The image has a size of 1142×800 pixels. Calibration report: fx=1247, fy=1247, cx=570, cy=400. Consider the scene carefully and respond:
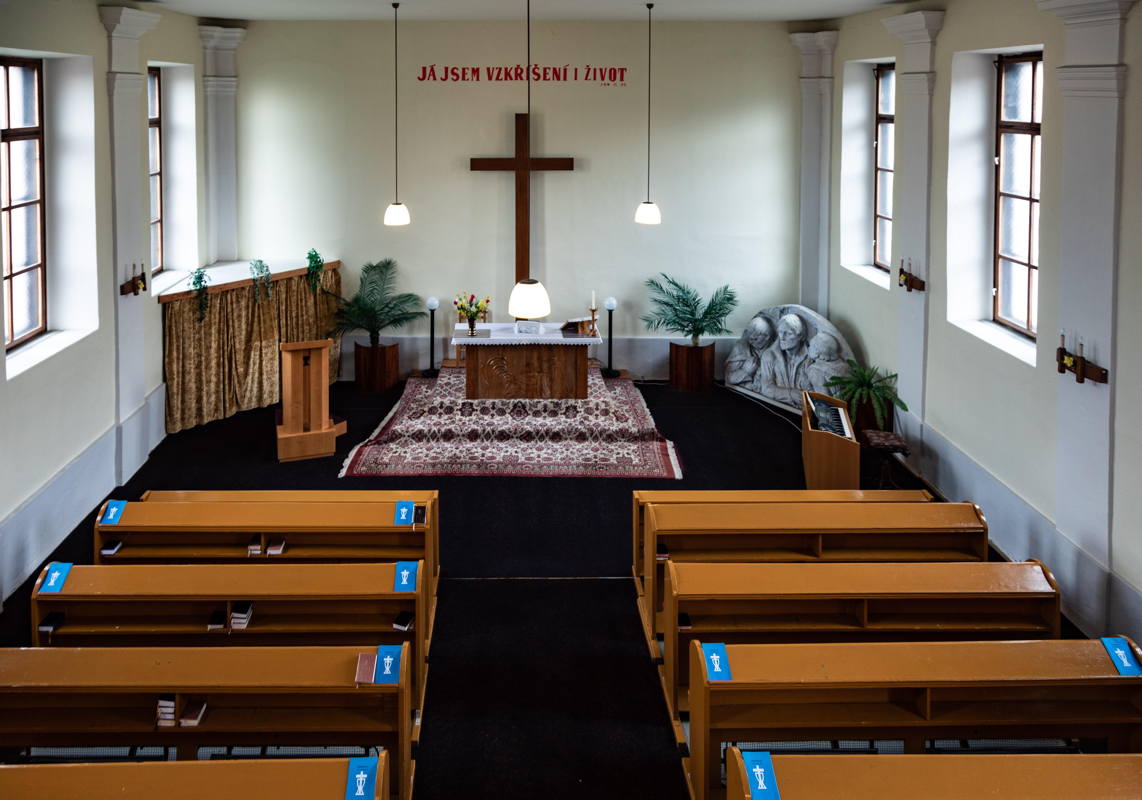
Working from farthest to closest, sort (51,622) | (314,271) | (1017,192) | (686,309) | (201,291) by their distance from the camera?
1. (686,309)
2. (314,271)
3. (201,291)
4. (1017,192)
5. (51,622)

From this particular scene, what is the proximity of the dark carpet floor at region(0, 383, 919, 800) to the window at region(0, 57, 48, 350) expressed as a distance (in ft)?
5.25

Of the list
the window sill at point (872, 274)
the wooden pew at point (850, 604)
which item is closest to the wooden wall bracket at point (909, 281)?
the window sill at point (872, 274)

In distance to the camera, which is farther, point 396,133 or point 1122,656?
point 396,133

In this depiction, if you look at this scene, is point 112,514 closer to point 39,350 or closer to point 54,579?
point 54,579

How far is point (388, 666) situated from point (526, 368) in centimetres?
694

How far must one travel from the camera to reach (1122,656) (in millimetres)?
5066

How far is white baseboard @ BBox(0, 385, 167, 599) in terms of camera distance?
7.84 metres

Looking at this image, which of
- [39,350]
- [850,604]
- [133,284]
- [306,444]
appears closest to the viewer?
[850,604]

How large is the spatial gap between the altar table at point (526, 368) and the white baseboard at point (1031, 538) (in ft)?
9.93

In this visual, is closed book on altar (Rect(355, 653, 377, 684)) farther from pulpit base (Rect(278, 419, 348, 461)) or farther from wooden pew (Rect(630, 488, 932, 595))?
pulpit base (Rect(278, 419, 348, 461))

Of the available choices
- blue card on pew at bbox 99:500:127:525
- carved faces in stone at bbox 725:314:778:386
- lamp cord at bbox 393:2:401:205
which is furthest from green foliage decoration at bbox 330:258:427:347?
blue card on pew at bbox 99:500:127:525

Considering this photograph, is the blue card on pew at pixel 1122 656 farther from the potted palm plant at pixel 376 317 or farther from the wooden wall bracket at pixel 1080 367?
the potted palm plant at pixel 376 317

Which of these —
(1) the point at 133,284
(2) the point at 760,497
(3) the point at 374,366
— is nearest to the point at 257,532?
(2) the point at 760,497

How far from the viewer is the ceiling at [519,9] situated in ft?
35.9
